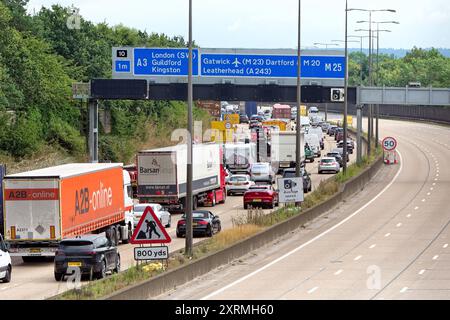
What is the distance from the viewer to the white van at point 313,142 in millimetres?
113625

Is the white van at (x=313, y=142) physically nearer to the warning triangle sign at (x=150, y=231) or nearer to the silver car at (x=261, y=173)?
the silver car at (x=261, y=173)

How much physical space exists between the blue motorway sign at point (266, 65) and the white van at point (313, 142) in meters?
29.8

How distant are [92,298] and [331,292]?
703 cm

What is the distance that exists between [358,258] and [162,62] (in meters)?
41.3

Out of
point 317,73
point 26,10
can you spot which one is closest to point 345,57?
point 317,73

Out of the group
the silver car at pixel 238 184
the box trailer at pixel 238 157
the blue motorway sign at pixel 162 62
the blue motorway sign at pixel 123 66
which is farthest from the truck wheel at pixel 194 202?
the box trailer at pixel 238 157

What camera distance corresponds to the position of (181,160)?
62469 millimetres

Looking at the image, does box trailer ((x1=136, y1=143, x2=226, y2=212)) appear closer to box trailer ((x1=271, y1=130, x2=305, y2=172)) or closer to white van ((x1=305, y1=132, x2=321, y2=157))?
box trailer ((x1=271, y1=130, x2=305, y2=172))

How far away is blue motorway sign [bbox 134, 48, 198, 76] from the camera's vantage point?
270ft

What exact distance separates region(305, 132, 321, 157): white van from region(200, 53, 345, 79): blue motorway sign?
29778 millimetres

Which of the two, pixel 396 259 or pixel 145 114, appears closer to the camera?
pixel 396 259
